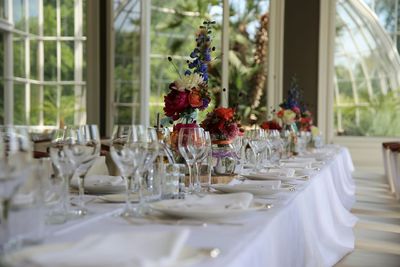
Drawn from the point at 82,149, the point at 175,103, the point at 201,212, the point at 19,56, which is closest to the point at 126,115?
the point at 19,56

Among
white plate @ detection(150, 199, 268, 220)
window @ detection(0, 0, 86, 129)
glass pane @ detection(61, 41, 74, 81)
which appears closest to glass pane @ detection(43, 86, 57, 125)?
window @ detection(0, 0, 86, 129)

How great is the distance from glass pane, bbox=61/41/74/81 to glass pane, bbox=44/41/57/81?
13cm

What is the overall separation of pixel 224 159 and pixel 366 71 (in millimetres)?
7355

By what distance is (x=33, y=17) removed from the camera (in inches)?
347

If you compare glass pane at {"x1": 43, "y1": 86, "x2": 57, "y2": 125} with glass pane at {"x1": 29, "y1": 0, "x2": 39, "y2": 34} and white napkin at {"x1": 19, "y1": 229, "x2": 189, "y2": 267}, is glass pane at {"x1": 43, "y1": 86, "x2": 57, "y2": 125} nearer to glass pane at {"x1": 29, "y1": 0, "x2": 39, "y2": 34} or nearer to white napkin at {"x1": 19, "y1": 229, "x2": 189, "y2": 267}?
glass pane at {"x1": 29, "y1": 0, "x2": 39, "y2": 34}

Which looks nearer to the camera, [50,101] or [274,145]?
[274,145]

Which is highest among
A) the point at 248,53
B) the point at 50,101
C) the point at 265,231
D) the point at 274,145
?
the point at 248,53

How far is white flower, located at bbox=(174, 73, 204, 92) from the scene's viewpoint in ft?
7.21

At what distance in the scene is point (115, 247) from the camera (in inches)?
37.4

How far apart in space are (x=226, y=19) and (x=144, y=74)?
1356 millimetres

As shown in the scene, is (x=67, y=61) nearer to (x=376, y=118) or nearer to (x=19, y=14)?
(x=19, y=14)

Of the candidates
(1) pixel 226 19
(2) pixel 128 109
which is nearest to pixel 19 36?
(2) pixel 128 109

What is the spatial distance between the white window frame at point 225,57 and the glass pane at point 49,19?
5.28ft

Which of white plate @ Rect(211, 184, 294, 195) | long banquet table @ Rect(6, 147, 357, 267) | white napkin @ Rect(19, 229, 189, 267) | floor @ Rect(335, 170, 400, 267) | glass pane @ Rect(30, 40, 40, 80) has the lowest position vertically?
floor @ Rect(335, 170, 400, 267)
